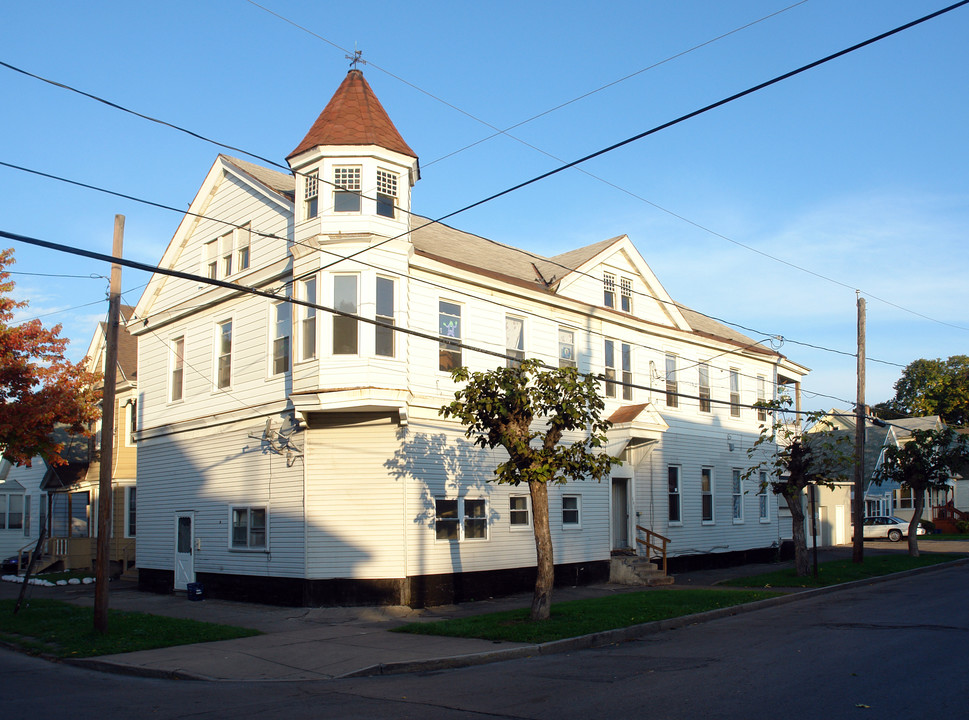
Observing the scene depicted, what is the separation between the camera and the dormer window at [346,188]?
19.1 meters

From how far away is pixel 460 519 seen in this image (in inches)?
789

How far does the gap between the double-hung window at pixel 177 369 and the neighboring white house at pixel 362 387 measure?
0.06 metres

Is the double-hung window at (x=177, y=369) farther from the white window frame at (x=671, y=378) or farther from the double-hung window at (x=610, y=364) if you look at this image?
the white window frame at (x=671, y=378)

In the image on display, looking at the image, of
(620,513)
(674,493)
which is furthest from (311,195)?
(674,493)

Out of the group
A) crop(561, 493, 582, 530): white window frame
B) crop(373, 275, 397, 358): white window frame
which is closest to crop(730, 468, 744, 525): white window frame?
crop(561, 493, 582, 530): white window frame

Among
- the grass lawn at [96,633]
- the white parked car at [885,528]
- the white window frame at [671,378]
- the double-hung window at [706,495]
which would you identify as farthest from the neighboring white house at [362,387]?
the white parked car at [885,528]

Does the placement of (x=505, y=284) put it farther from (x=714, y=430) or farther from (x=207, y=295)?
(x=714, y=430)

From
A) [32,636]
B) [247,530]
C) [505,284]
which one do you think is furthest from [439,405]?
[32,636]

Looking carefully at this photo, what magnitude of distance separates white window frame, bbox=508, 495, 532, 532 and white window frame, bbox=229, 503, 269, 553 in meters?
5.94

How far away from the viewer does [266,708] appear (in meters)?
9.66

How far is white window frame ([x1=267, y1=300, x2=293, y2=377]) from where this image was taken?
20.2 meters

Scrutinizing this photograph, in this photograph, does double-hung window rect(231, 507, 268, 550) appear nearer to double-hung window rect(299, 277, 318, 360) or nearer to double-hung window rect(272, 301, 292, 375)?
double-hung window rect(272, 301, 292, 375)

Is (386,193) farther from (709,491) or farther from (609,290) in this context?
(709,491)

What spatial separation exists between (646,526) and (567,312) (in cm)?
730
